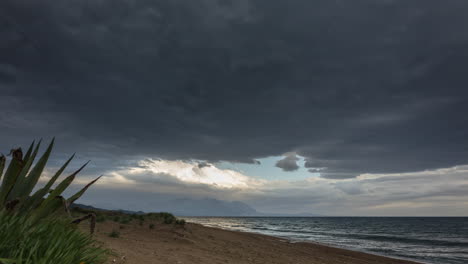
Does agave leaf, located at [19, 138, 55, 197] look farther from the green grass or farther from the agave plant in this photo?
the green grass

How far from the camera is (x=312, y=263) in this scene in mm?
13922

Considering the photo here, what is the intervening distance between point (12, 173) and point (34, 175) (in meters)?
0.55

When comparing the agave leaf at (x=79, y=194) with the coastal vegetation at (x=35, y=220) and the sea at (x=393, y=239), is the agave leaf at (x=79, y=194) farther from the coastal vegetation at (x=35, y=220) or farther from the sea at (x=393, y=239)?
the sea at (x=393, y=239)

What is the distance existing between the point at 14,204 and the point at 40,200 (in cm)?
80

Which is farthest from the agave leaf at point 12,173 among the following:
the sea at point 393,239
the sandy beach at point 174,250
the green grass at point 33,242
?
the sea at point 393,239

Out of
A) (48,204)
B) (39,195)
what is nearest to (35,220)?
(48,204)

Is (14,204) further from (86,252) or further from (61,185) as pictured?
(86,252)

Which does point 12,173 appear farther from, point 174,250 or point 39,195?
point 174,250

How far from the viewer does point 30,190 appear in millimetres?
4426

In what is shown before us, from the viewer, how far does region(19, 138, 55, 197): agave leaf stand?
430cm

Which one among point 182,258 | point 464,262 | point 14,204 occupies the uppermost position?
point 14,204

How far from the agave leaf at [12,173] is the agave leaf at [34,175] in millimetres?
361

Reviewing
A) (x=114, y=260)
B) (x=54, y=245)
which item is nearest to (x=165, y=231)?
(x=114, y=260)

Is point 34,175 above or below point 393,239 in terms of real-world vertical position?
above
